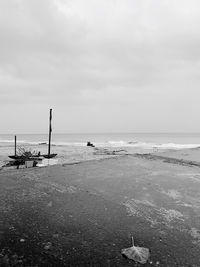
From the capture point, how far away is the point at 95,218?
6000 mm

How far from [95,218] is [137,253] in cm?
167

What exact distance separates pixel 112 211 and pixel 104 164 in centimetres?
612

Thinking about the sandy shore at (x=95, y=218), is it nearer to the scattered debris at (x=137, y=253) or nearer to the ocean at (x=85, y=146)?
the scattered debris at (x=137, y=253)

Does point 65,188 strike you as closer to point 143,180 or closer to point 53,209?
point 53,209

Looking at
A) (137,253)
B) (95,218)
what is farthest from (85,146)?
(137,253)

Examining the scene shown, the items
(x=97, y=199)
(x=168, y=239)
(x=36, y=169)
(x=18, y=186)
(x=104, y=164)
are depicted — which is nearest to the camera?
(x=168, y=239)

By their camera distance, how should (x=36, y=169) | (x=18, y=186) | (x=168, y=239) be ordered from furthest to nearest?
(x=36, y=169) < (x=18, y=186) < (x=168, y=239)

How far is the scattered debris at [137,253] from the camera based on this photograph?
4387 millimetres

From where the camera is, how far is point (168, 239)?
5.19m

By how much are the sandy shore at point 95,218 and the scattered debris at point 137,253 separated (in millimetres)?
102

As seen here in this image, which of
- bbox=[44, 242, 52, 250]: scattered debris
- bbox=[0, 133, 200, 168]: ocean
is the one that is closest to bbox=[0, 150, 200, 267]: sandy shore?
bbox=[44, 242, 52, 250]: scattered debris

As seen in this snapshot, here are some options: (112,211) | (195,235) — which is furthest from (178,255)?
(112,211)

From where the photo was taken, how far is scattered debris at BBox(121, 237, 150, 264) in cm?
439

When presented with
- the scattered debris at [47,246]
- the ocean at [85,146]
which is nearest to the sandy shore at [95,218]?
the scattered debris at [47,246]
